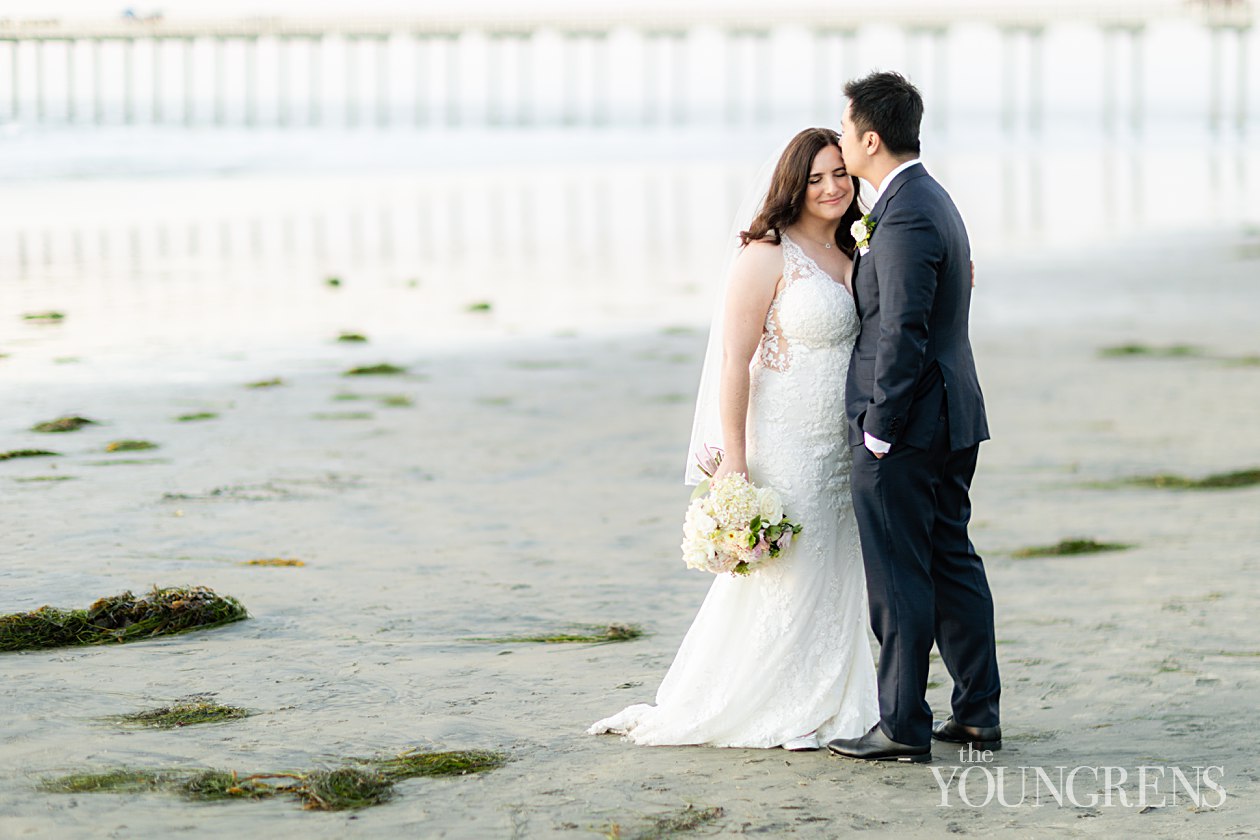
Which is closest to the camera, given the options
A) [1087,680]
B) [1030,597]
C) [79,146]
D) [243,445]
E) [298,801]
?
[298,801]

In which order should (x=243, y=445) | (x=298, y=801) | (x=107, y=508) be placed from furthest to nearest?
(x=243, y=445) → (x=107, y=508) → (x=298, y=801)

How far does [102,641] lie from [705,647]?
2364mm

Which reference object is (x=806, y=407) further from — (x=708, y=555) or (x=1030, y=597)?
(x=1030, y=597)

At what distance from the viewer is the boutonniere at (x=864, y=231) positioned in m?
4.38

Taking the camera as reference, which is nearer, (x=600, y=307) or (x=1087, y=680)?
(x=1087, y=680)

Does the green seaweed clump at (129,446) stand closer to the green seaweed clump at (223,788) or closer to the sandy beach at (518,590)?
the sandy beach at (518,590)

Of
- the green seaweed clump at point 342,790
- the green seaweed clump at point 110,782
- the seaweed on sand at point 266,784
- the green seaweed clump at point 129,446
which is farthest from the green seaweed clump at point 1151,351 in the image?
the green seaweed clump at point 110,782

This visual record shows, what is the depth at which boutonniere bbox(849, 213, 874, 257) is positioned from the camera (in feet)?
14.4

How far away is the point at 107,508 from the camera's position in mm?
7867

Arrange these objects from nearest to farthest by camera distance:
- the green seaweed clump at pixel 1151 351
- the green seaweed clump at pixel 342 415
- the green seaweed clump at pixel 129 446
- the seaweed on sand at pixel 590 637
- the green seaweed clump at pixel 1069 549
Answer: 1. the seaweed on sand at pixel 590 637
2. the green seaweed clump at pixel 1069 549
3. the green seaweed clump at pixel 129 446
4. the green seaweed clump at pixel 342 415
5. the green seaweed clump at pixel 1151 351

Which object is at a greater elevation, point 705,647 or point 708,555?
point 708,555

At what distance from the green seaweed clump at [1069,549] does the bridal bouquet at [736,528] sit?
310 cm

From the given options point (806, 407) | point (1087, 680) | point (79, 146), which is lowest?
point (1087, 680)

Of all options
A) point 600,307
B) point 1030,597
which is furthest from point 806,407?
point 600,307
